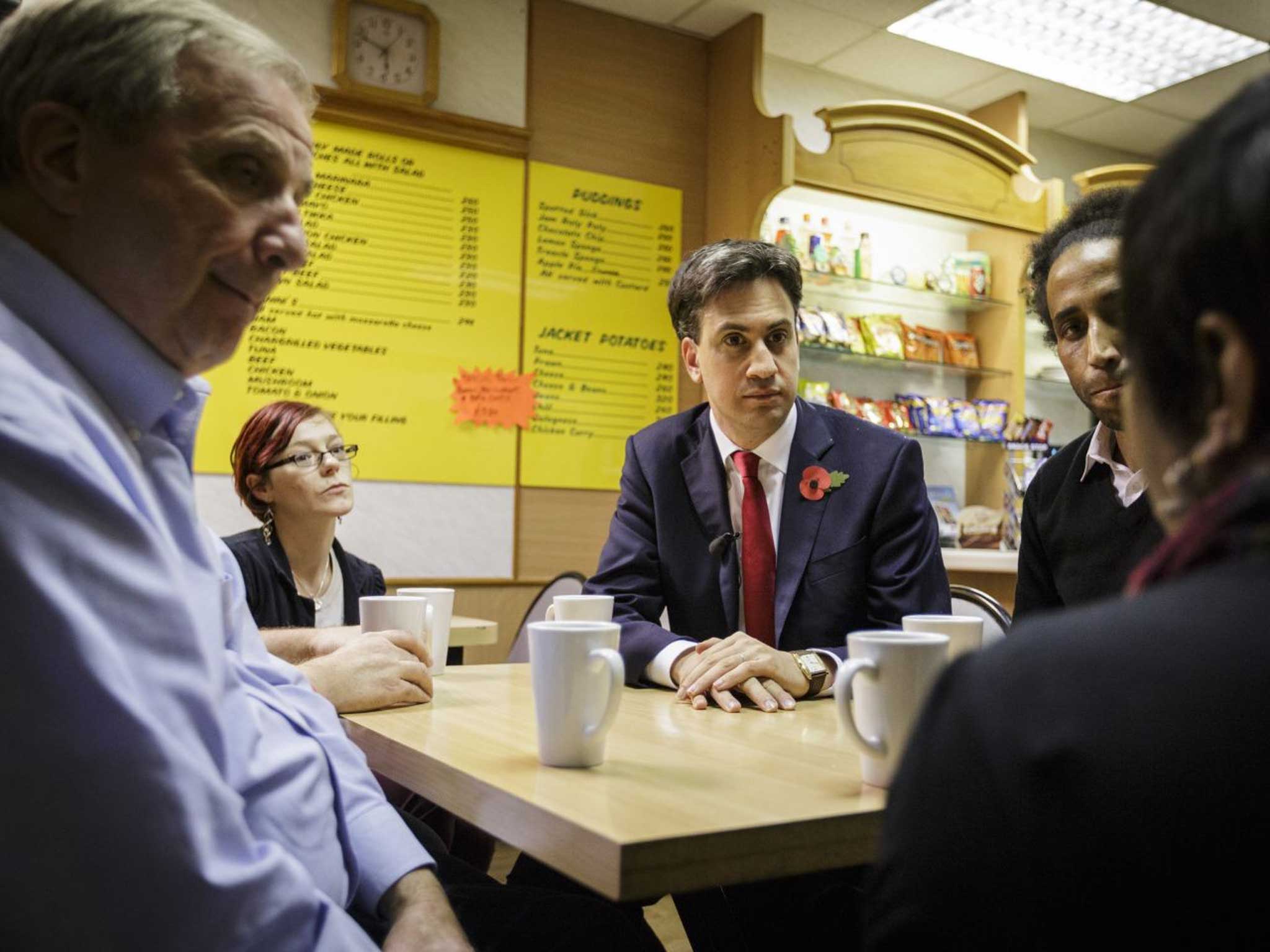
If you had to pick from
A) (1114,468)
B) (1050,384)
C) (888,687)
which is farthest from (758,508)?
(1050,384)

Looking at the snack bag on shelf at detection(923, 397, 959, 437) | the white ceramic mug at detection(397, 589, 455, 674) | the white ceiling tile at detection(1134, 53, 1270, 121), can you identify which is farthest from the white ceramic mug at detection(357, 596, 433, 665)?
the white ceiling tile at detection(1134, 53, 1270, 121)

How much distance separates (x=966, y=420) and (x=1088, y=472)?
2497 millimetres

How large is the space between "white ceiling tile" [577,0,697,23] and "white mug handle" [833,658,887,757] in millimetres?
3245

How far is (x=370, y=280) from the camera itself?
340 cm

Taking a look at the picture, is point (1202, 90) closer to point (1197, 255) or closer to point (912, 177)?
point (912, 177)

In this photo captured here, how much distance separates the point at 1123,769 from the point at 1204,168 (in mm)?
274

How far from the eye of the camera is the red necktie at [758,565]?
1.89m

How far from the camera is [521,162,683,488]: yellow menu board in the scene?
3670 millimetres

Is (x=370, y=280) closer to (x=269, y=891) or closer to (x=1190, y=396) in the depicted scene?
(x=269, y=891)

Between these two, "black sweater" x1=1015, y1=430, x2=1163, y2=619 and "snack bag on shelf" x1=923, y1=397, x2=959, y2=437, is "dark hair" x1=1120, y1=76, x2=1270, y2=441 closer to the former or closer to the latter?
"black sweater" x1=1015, y1=430, x2=1163, y2=619

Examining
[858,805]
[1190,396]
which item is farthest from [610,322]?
[1190,396]

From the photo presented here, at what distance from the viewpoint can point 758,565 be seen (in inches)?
75.1

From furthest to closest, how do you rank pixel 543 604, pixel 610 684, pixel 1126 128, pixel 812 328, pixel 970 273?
pixel 1126 128
pixel 970 273
pixel 812 328
pixel 543 604
pixel 610 684

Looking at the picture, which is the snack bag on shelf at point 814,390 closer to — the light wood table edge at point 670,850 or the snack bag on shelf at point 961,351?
the snack bag on shelf at point 961,351
